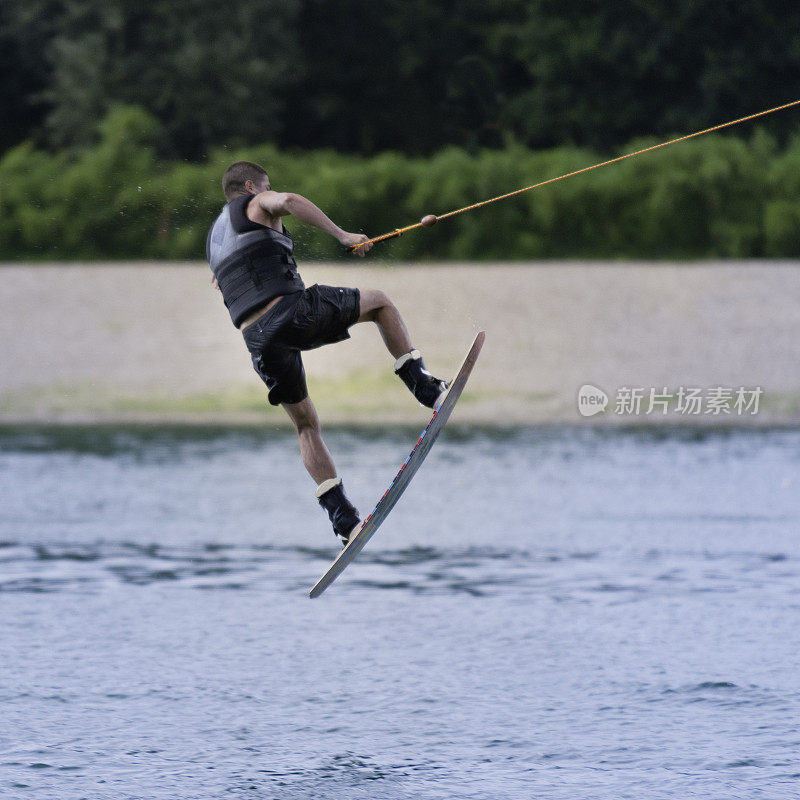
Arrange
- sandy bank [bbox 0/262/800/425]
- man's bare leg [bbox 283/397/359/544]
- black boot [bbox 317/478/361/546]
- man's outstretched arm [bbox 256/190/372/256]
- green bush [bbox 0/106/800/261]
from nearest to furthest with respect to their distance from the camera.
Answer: man's outstretched arm [bbox 256/190/372/256], man's bare leg [bbox 283/397/359/544], black boot [bbox 317/478/361/546], sandy bank [bbox 0/262/800/425], green bush [bbox 0/106/800/261]

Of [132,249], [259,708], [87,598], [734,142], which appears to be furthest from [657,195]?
[259,708]

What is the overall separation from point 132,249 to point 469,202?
6.15 metres

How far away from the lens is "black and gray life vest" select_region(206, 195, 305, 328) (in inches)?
329

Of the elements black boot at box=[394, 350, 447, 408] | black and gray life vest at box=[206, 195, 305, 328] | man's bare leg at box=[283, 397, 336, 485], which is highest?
black and gray life vest at box=[206, 195, 305, 328]

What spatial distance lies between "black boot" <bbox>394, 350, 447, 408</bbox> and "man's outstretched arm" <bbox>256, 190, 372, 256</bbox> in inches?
35.5

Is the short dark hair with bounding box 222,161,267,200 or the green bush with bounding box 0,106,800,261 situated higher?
the short dark hair with bounding box 222,161,267,200

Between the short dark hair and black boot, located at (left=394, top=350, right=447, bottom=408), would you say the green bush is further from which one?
the short dark hair

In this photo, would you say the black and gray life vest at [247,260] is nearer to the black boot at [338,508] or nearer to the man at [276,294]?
the man at [276,294]

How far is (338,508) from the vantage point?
369 inches

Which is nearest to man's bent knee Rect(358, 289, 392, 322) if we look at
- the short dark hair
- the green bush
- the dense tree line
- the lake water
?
the short dark hair

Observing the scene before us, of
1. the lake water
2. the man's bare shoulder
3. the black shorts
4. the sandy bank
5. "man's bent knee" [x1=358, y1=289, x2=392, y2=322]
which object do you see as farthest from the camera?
the sandy bank

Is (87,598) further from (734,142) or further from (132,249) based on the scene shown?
(734,142)

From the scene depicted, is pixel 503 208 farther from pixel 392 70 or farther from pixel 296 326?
pixel 296 326

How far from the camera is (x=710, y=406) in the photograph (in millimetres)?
25500
